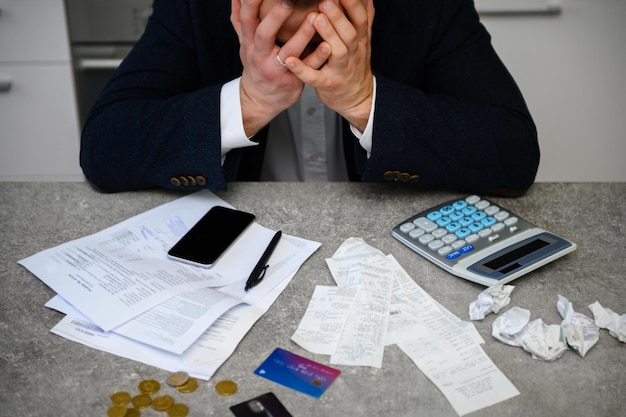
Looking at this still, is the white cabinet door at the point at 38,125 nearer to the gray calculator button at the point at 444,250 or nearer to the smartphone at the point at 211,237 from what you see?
the smartphone at the point at 211,237

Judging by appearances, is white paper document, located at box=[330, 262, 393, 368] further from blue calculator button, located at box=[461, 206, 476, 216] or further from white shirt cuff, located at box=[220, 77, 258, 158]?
white shirt cuff, located at box=[220, 77, 258, 158]

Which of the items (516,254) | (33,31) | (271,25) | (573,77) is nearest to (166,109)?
(271,25)

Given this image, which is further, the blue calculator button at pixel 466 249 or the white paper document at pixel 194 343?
the blue calculator button at pixel 466 249

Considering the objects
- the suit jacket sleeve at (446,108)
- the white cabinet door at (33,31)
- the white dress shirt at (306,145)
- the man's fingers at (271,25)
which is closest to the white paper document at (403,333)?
the suit jacket sleeve at (446,108)

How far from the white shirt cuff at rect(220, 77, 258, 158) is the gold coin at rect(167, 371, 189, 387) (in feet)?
1.41

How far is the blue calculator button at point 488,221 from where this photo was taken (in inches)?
33.9

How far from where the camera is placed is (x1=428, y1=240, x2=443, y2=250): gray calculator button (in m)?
0.82

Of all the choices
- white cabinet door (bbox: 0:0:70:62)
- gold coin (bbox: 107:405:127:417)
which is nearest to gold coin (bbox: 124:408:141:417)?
gold coin (bbox: 107:405:127:417)

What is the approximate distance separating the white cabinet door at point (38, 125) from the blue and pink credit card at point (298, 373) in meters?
1.55

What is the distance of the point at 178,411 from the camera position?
0.58 metres

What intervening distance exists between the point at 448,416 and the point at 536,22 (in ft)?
5.16

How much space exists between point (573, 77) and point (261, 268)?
152 centimetres

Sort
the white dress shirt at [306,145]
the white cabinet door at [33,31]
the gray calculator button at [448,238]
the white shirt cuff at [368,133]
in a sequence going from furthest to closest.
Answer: the white cabinet door at [33,31], the white dress shirt at [306,145], the white shirt cuff at [368,133], the gray calculator button at [448,238]

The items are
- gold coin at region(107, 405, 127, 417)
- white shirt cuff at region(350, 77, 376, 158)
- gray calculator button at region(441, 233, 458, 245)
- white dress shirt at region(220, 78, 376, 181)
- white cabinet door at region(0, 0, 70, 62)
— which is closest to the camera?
gold coin at region(107, 405, 127, 417)
